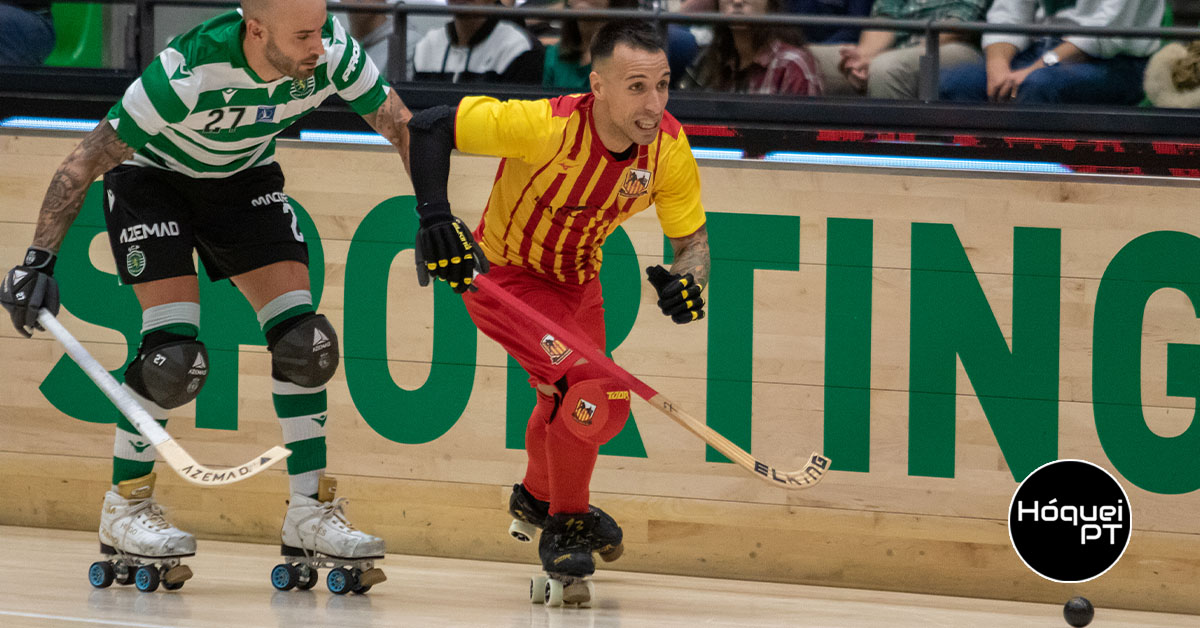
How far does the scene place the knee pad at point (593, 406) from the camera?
3561 mm

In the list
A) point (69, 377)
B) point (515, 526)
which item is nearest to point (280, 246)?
point (515, 526)

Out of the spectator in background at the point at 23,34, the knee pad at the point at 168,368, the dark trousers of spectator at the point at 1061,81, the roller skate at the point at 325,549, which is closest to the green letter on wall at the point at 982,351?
the dark trousers of spectator at the point at 1061,81

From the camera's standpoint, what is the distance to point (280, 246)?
3.70m

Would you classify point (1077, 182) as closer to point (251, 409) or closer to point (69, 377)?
point (251, 409)

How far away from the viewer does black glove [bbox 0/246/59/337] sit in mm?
3334

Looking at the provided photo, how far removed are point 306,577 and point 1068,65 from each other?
2930 mm

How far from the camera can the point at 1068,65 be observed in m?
4.36

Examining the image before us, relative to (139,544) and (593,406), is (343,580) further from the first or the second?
(593,406)

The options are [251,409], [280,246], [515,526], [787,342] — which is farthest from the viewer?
A: [251,409]

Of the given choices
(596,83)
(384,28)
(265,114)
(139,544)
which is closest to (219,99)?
(265,114)

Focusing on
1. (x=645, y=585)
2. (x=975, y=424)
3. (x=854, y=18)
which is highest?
(x=854, y=18)

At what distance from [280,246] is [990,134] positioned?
91.0 inches

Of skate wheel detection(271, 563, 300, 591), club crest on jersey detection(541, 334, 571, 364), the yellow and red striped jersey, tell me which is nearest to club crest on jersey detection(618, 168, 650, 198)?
the yellow and red striped jersey

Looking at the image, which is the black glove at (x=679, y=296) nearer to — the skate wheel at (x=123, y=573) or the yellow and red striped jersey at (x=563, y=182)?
the yellow and red striped jersey at (x=563, y=182)
